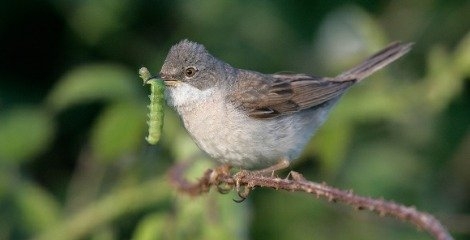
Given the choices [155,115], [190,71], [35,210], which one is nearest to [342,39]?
[190,71]

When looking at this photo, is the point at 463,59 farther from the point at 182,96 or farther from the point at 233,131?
the point at 182,96

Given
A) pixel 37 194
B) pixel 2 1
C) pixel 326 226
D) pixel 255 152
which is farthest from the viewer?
pixel 2 1

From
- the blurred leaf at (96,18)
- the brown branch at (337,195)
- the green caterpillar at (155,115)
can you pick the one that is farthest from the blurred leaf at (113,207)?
the blurred leaf at (96,18)

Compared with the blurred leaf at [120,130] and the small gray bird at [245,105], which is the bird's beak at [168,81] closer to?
the small gray bird at [245,105]

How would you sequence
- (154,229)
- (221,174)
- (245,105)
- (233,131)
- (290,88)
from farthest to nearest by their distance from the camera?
1. (290,88)
2. (245,105)
3. (233,131)
4. (154,229)
5. (221,174)

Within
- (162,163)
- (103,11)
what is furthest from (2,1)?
(162,163)

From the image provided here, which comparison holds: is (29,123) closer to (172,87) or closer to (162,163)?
(162,163)
